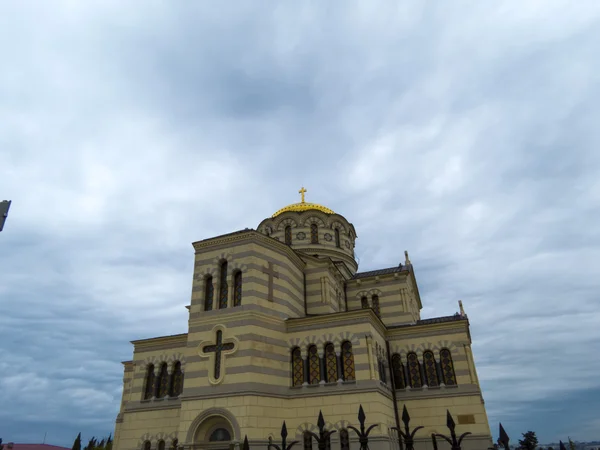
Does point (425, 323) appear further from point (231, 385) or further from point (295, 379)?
point (231, 385)

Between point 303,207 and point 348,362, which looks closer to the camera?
point 348,362

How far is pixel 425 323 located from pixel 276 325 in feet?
29.4

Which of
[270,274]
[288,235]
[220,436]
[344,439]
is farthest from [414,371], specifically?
[288,235]

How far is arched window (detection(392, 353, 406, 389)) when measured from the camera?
23969mm

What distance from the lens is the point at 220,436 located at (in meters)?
19.7

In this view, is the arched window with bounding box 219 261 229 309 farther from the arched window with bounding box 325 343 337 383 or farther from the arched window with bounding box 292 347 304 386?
the arched window with bounding box 325 343 337 383

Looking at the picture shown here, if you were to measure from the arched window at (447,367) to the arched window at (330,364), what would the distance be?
21.7 feet

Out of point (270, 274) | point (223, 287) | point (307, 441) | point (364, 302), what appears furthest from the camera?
point (364, 302)

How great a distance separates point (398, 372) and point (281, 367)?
285 inches

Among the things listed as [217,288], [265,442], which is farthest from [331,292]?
[265,442]

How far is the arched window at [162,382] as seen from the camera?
23989mm

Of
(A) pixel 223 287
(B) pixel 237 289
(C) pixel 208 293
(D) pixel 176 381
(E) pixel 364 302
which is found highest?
(E) pixel 364 302

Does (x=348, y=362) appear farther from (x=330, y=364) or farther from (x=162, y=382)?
(x=162, y=382)

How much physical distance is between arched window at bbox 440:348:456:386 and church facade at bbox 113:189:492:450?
53 millimetres
